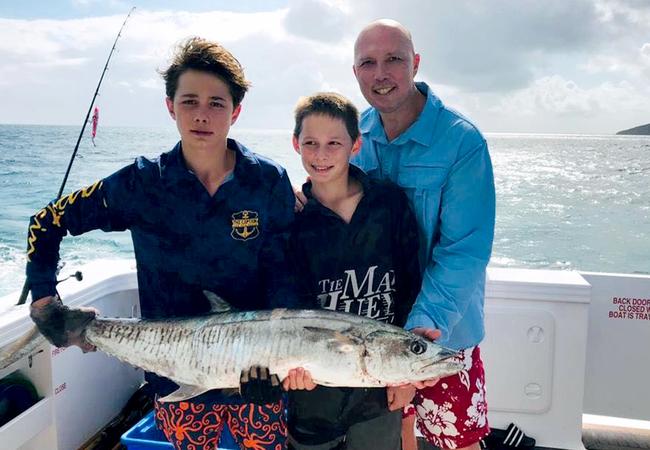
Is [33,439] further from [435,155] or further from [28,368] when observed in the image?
[435,155]

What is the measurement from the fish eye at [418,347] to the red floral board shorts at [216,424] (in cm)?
63

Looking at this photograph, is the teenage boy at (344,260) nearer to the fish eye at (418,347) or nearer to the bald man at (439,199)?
the bald man at (439,199)

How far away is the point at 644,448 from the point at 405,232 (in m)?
2.00

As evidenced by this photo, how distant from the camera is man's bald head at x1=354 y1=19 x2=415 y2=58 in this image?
7.73 ft

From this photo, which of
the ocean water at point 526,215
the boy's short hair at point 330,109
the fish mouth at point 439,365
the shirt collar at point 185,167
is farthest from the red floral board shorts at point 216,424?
the ocean water at point 526,215

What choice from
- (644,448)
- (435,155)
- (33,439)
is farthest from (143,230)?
(644,448)

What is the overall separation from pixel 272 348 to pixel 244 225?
463mm

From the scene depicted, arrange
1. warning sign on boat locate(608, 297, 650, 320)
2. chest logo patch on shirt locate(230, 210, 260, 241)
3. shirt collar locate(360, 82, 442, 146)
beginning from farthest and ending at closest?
warning sign on boat locate(608, 297, 650, 320), shirt collar locate(360, 82, 442, 146), chest logo patch on shirt locate(230, 210, 260, 241)

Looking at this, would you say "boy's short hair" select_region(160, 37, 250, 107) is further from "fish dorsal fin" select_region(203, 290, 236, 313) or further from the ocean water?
the ocean water

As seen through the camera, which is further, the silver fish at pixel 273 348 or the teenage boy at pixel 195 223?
the teenage boy at pixel 195 223

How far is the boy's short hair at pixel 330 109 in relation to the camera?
7.28ft

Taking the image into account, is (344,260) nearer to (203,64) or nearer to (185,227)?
(185,227)

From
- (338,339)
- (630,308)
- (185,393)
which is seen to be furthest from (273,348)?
(630,308)

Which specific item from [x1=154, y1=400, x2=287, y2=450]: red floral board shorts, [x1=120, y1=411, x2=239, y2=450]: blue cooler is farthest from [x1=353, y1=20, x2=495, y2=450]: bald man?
[x1=120, y1=411, x2=239, y2=450]: blue cooler
